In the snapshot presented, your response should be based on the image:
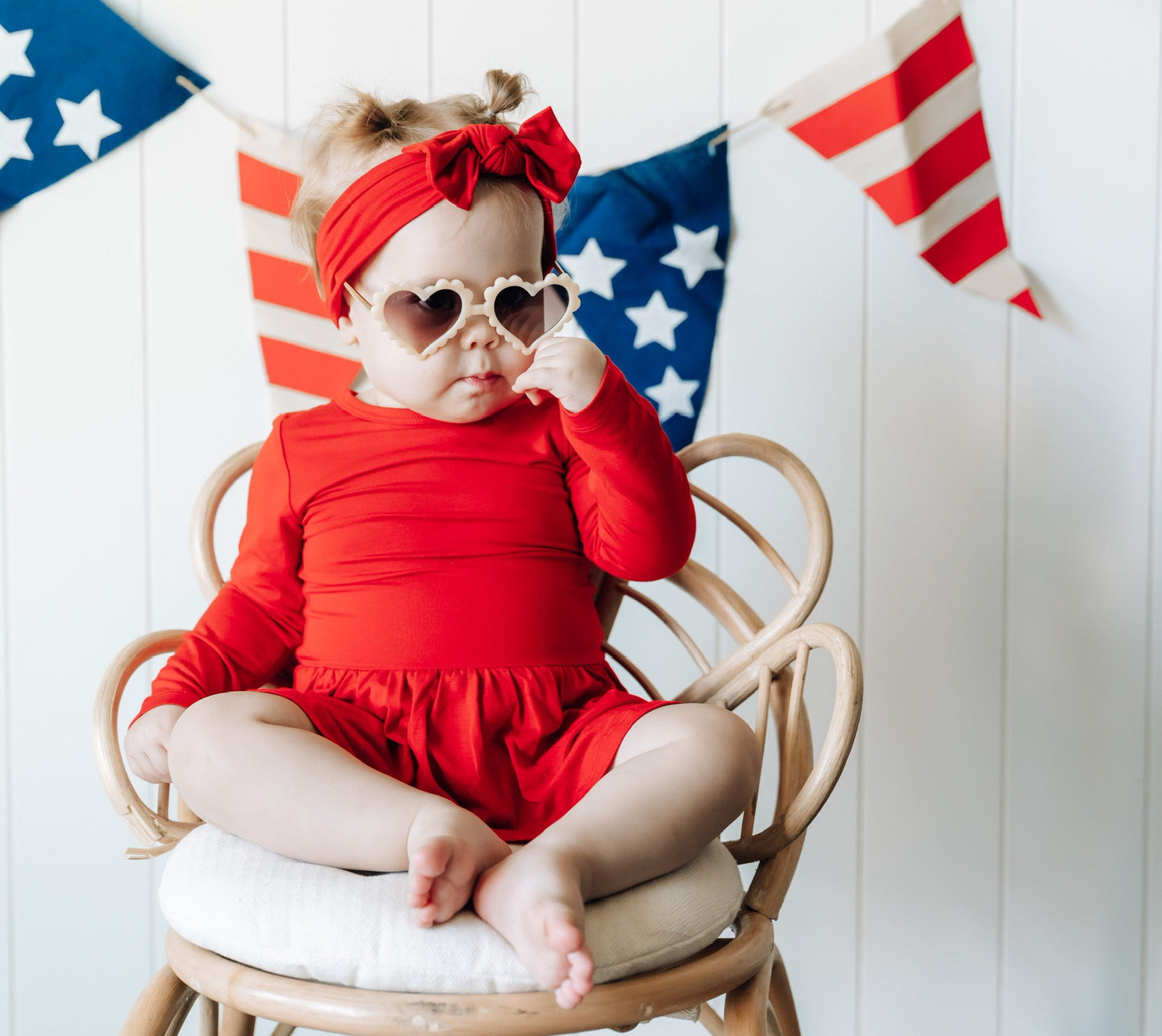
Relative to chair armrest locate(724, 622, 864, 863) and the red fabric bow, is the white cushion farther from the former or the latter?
the red fabric bow

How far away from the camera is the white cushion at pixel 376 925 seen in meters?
0.64

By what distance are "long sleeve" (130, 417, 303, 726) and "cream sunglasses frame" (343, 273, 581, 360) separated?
0.22m

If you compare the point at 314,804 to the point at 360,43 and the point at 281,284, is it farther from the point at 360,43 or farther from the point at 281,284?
the point at 360,43

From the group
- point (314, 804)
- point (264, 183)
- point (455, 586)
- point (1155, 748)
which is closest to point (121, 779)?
point (314, 804)

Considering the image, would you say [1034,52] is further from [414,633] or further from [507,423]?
[414,633]

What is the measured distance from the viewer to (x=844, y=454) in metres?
1.36

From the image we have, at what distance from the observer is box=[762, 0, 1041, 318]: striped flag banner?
1303 millimetres

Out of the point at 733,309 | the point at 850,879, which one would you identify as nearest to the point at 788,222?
the point at 733,309

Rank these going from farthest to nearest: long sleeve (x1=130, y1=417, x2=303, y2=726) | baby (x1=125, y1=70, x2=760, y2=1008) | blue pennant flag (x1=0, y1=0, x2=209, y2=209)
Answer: blue pennant flag (x1=0, y1=0, x2=209, y2=209) < long sleeve (x1=130, y1=417, x2=303, y2=726) < baby (x1=125, y1=70, x2=760, y2=1008)

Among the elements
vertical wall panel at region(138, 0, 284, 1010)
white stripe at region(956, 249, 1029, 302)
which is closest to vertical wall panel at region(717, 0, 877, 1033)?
white stripe at region(956, 249, 1029, 302)

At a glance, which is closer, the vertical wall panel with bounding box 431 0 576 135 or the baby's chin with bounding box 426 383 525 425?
the baby's chin with bounding box 426 383 525 425

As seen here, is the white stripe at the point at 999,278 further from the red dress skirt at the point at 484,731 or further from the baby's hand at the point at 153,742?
the baby's hand at the point at 153,742

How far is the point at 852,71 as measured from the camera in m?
1.30

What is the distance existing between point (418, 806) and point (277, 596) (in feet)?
1.23
